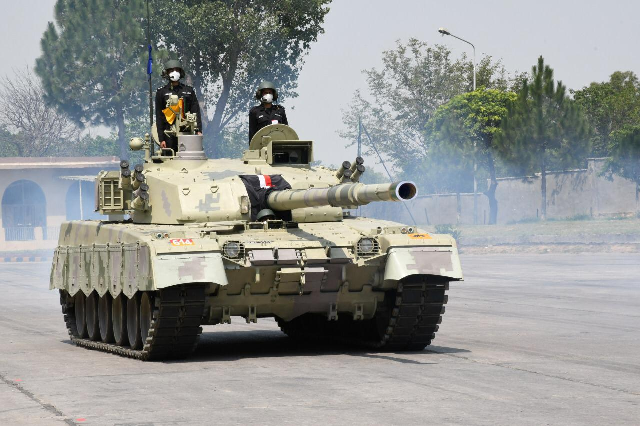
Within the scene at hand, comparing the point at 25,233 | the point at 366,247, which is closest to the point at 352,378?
the point at 366,247

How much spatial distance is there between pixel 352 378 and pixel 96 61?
5067 centimetres

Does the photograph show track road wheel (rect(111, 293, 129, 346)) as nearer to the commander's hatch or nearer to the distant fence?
the commander's hatch

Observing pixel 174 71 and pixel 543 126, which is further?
pixel 543 126

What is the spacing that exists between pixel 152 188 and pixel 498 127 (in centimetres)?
5294

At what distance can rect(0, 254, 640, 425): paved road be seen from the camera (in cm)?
1102

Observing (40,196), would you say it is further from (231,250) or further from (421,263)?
(421,263)

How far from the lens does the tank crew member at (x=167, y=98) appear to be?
19109 millimetres

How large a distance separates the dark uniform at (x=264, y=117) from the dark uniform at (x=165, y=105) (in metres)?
0.92

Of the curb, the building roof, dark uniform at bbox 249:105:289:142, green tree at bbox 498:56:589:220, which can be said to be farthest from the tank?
the building roof

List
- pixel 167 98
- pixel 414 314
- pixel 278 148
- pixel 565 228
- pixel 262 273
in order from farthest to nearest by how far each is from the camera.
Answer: pixel 565 228
pixel 167 98
pixel 278 148
pixel 414 314
pixel 262 273

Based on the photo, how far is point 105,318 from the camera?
18000 mm

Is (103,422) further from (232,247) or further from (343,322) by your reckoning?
(343,322)

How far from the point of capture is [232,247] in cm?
1539

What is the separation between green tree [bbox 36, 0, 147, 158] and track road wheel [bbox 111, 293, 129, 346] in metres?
43.2
